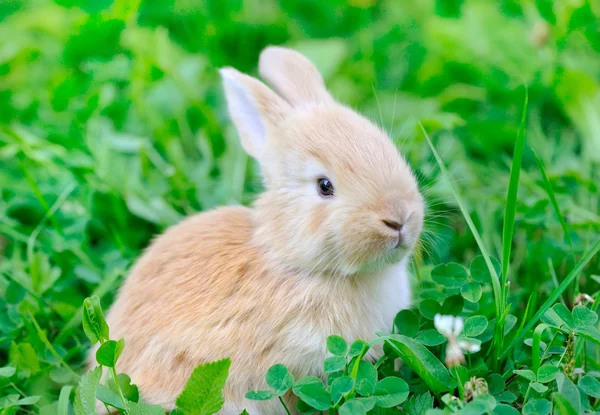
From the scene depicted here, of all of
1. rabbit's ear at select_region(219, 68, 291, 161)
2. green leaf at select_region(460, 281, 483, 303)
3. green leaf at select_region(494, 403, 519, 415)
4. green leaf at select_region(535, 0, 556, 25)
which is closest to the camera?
green leaf at select_region(494, 403, 519, 415)

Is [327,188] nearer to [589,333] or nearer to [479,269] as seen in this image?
[479,269]

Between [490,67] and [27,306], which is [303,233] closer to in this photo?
[27,306]

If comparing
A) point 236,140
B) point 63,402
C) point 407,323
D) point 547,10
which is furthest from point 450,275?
point 547,10

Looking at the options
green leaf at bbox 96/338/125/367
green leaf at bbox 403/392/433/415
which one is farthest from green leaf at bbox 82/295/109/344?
green leaf at bbox 403/392/433/415

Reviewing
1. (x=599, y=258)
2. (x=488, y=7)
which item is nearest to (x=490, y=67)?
(x=488, y=7)

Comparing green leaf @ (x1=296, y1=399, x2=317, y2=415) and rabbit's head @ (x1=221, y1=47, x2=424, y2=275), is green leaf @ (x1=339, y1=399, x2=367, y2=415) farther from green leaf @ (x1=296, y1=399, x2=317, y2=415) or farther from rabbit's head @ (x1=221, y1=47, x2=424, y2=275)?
rabbit's head @ (x1=221, y1=47, x2=424, y2=275)
